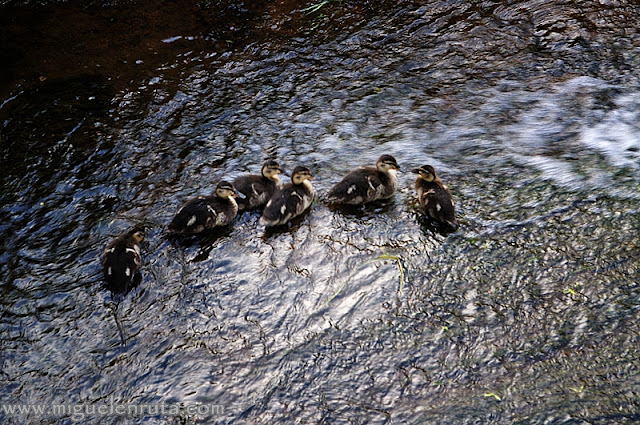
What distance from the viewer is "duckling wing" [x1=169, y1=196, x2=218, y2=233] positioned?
5195 mm

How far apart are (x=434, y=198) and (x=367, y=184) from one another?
23.0 inches

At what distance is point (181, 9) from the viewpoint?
8.87 meters

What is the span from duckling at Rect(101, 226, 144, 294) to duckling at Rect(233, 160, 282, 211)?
104 centimetres

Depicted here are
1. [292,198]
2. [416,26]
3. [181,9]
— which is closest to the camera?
[292,198]

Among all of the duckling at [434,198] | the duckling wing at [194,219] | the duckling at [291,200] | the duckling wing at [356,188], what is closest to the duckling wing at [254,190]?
the duckling at [291,200]

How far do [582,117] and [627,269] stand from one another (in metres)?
2.37

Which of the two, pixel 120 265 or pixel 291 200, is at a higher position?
pixel 120 265

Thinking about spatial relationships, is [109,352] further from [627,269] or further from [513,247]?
[627,269]

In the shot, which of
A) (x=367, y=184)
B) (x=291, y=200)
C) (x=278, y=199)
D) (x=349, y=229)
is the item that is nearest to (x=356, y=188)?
(x=367, y=184)

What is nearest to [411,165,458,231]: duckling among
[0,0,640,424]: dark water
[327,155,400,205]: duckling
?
[0,0,640,424]: dark water

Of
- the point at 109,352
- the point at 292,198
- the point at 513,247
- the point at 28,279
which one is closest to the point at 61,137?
the point at 28,279

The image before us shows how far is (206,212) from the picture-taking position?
17.1 ft

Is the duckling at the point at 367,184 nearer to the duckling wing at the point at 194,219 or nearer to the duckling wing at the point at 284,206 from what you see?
the duckling wing at the point at 284,206

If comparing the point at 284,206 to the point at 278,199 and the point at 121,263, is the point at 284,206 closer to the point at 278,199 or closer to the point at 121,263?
the point at 278,199
